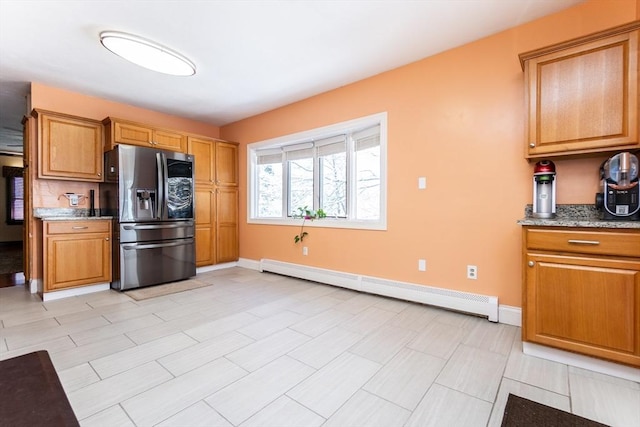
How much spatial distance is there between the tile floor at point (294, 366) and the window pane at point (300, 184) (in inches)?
69.0

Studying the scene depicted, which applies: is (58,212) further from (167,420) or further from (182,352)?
(167,420)

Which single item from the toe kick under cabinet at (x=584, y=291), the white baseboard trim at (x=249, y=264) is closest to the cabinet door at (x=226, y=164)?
the white baseboard trim at (x=249, y=264)

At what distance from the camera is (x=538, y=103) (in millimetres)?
2109

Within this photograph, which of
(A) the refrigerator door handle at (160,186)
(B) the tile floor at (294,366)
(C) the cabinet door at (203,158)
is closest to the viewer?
(B) the tile floor at (294,366)

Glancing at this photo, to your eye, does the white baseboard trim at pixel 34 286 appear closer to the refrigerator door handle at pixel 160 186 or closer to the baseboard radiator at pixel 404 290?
the refrigerator door handle at pixel 160 186

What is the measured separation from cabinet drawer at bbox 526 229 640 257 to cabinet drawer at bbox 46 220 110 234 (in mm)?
4339

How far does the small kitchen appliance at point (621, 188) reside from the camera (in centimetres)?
186

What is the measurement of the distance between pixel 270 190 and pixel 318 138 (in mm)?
1296

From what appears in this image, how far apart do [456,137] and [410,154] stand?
1.53ft

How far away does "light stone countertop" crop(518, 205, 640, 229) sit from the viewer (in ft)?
5.62

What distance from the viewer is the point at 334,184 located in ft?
13.2

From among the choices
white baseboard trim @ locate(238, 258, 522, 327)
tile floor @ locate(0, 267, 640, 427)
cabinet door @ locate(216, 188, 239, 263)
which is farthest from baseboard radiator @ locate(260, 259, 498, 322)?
cabinet door @ locate(216, 188, 239, 263)

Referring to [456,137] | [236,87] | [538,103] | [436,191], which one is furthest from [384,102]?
[236,87]

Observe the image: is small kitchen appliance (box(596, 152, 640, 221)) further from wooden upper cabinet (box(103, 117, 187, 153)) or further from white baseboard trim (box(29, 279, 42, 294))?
white baseboard trim (box(29, 279, 42, 294))
